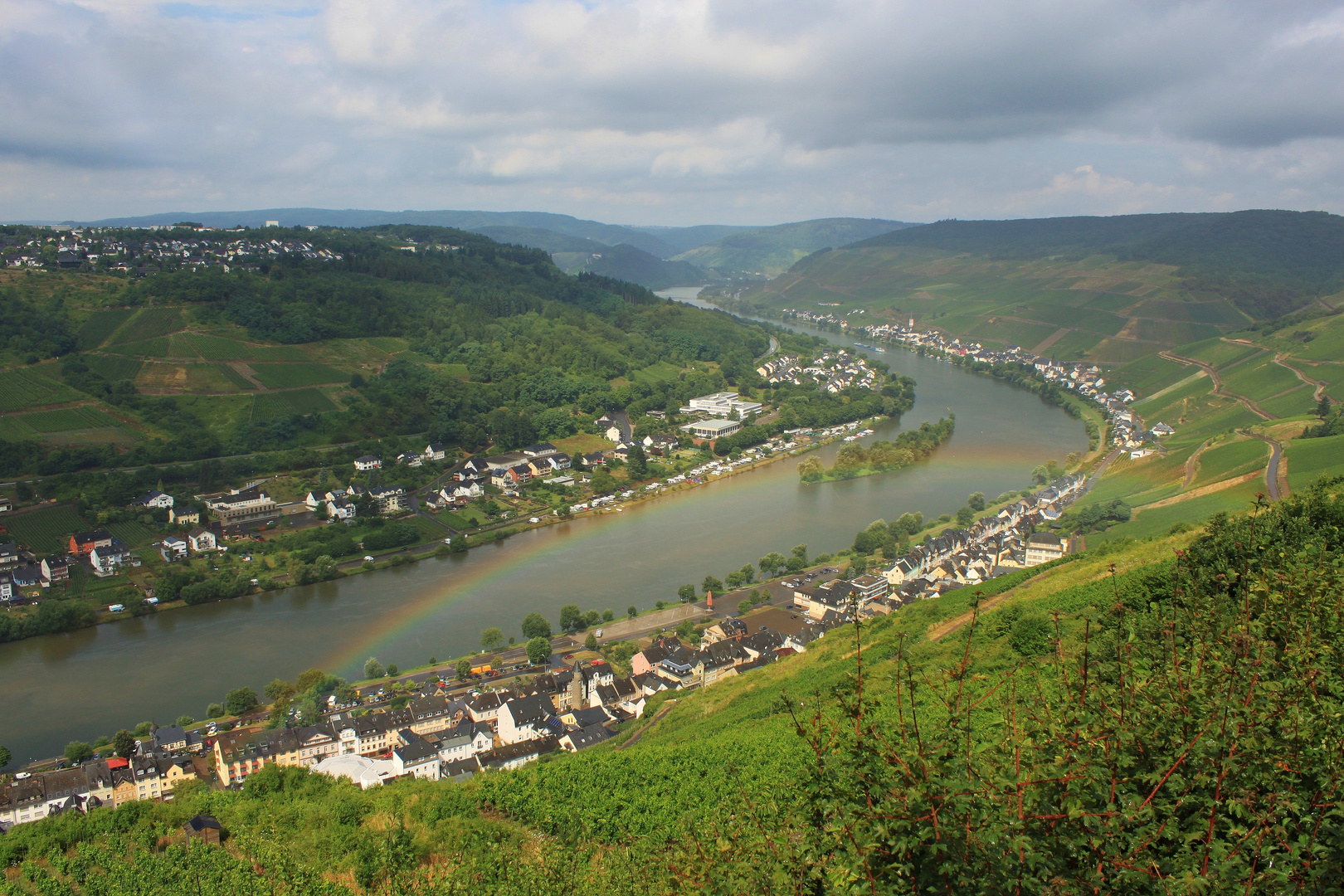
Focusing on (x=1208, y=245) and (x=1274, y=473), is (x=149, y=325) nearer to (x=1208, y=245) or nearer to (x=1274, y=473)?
(x=1274, y=473)

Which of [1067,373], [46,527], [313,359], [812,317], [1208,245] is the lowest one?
[46,527]

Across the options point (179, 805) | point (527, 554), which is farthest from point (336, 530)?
point (179, 805)

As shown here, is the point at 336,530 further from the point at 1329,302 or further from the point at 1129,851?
the point at 1329,302

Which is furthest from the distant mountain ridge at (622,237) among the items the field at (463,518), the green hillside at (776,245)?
the field at (463,518)

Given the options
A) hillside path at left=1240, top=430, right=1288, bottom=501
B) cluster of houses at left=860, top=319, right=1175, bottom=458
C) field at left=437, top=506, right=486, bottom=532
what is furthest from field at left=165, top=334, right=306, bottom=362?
hillside path at left=1240, top=430, right=1288, bottom=501

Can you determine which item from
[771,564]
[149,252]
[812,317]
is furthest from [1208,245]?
[149,252]

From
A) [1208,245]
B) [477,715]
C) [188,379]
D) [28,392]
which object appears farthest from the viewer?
[1208,245]

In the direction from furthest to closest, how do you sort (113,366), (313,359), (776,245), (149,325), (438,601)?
(776,245) → (313,359) → (149,325) → (113,366) → (438,601)

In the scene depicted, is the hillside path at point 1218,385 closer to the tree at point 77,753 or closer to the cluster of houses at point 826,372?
the cluster of houses at point 826,372
